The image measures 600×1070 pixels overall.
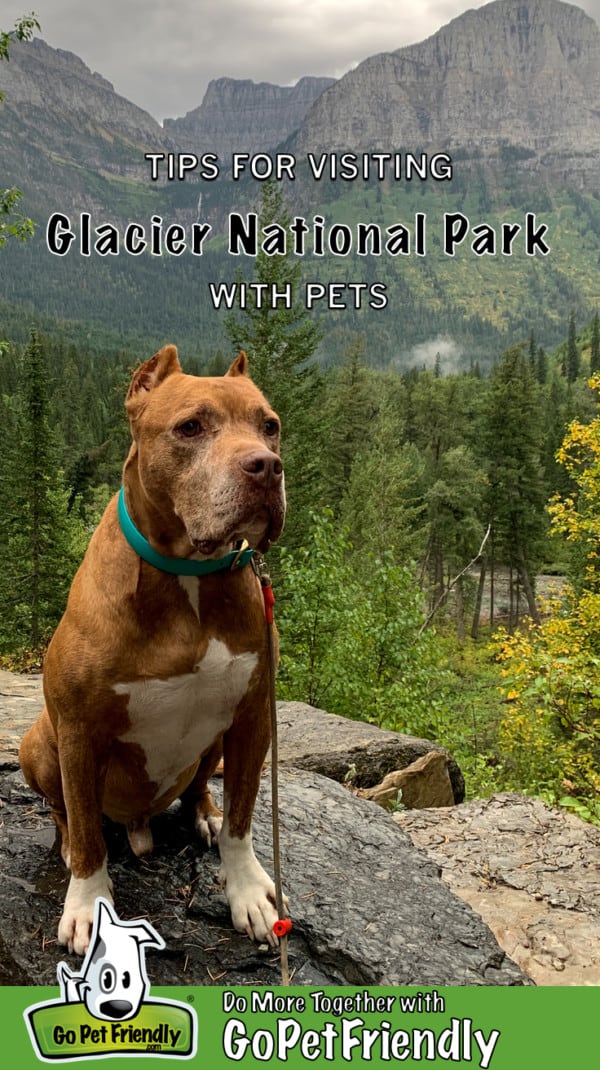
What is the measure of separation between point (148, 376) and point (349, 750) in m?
5.53

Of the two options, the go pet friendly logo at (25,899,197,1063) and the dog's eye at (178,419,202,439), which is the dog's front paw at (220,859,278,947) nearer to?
the go pet friendly logo at (25,899,197,1063)

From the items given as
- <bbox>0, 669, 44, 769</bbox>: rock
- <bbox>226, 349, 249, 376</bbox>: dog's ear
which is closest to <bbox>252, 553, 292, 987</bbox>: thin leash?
<bbox>226, 349, 249, 376</bbox>: dog's ear

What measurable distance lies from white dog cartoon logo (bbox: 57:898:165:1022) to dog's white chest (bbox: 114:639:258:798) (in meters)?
0.58

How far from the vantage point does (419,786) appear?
316 inches

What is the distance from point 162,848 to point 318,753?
387 cm

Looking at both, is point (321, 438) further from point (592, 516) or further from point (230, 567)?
point (230, 567)

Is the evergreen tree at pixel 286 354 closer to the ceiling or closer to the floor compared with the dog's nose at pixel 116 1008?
closer to the ceiling

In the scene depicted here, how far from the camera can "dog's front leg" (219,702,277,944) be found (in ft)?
11.2

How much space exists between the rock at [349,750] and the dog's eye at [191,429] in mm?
5029

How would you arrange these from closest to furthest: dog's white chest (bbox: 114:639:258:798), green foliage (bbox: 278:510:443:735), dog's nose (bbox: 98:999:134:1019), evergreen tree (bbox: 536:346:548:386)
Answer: dog's nose (bbox: 98:999:134:1019) → dog's white chest (bbox: 114:639:258:798) → green foliage (bbox: 278:510:443:735) → evergreen tree (bbox: 536:346:548:386)

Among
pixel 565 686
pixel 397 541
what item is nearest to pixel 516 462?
pixel 397 541

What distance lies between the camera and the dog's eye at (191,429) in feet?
9.25

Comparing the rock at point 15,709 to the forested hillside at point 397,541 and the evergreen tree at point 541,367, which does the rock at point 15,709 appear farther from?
the evergreen tree at point 541,367

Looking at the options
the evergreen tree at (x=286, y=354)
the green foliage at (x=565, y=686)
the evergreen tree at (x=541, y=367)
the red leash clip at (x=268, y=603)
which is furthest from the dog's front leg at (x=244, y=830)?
the evergreen tree at (x=541, y=367)
